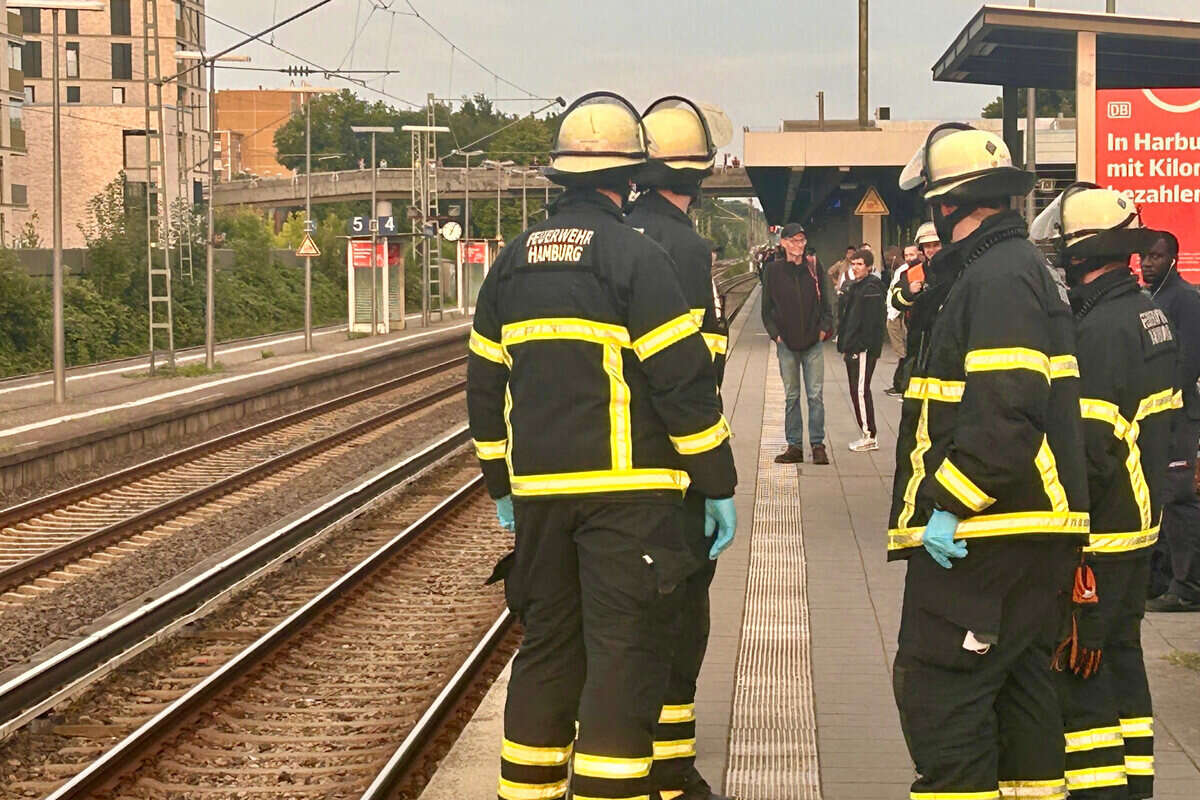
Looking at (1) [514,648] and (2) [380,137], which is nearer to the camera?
(1) [514,648]

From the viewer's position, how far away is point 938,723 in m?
4.86

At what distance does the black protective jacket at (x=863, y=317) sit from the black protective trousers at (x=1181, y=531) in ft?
22.1

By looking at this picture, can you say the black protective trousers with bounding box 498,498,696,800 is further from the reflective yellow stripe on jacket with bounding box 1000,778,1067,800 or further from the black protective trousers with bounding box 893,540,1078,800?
the reflective yellow stripe on jacket with bounding box 1000,778,1067,800

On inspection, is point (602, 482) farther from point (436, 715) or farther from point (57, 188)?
point (57, 188)

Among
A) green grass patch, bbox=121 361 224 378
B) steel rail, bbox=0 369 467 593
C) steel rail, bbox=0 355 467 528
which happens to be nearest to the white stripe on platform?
green grass patch, bbox=121 361 224 378

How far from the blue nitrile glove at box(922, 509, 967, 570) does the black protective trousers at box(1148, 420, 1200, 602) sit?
4387mm

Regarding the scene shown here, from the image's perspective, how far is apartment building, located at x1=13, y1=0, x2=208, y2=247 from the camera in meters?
83.4

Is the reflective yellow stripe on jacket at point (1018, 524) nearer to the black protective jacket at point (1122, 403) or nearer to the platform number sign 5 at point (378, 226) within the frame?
the black protective jacket at point (1122, 403)

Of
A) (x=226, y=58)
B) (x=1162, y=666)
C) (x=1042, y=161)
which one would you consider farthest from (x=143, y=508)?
(x=1042, y=161)

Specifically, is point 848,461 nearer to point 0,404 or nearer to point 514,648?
point 514,648

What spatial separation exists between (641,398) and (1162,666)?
392cm

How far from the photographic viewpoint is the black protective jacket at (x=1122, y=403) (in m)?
5.80

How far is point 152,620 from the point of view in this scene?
35.7ft

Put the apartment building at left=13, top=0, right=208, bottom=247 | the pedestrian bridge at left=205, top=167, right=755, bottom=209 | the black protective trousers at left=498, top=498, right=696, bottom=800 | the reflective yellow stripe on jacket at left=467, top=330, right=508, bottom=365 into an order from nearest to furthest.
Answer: the black protective trousers at left=498, top=498, right=696, bottom=800 < the reflective yellow stripe on jacket at left=467, top=330, right=508, bottom=365 < the apartment building at left=13, top=0, right=208, bottom=247 < the pedestrian bridge at left=205, top=167, right=755, bottom=209
